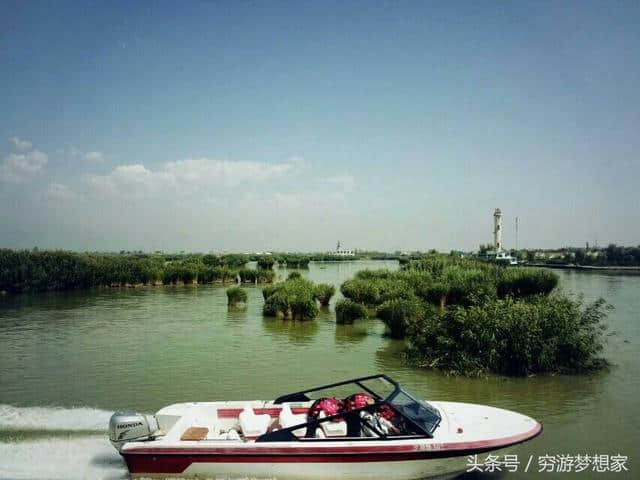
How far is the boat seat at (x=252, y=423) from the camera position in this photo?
8.59m

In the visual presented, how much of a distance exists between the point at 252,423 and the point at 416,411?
9.16 ft

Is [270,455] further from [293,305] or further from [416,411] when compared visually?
[293,305]

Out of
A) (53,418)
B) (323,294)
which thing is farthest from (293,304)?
(53,418)

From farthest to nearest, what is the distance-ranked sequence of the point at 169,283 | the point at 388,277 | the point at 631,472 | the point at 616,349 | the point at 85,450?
the point at 169,283, the point at 388,277, the point at 616,349, the point at 85,450, the point at 631,472

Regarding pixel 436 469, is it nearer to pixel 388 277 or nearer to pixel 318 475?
pixel 318 475

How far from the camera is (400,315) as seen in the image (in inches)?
861

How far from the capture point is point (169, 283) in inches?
2094

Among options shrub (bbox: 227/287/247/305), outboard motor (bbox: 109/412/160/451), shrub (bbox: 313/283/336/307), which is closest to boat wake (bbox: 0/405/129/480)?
outboard motor (bbox: 109/412/160/451)

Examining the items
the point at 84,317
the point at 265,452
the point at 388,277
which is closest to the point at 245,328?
the point at 84,317

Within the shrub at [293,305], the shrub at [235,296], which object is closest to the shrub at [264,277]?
the shrub at [235,296]

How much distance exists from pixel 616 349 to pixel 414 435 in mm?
14649

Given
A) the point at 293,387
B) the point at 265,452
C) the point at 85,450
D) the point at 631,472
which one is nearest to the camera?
the point at 265,452

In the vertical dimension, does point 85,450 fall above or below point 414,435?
below

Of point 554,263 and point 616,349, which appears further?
point 554,263
